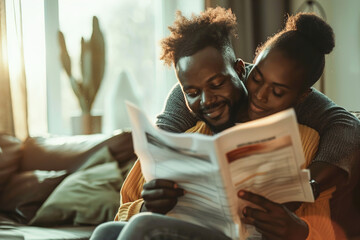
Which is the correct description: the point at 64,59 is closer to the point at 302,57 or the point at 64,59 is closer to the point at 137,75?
the point at 137,75

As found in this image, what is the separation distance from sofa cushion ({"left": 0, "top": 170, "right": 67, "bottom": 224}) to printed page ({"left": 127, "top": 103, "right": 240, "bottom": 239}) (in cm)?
136

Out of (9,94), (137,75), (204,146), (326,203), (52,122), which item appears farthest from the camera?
(137,75)

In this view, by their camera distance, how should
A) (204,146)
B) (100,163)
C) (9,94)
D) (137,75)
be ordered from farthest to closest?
(137,75) < (9,94) < (100,163) < (204,146)

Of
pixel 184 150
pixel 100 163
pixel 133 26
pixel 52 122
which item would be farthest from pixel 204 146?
pixel 133 26

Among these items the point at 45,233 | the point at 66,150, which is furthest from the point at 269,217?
the point at 66,150

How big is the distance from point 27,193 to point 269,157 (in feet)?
5.59

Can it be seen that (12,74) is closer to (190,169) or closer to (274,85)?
(274,85)

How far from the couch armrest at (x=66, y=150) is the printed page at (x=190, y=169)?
134 centimetres

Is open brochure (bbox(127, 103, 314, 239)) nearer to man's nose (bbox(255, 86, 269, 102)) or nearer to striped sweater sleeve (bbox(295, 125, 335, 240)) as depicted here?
striped sweater sleeve (bbox(295, 125, 335, 240))

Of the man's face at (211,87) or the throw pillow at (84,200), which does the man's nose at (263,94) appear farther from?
the throw pillow at (84,200)

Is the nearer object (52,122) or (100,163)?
(100,163)

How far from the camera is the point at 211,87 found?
3.97 feet

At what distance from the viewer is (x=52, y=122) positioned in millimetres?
3189

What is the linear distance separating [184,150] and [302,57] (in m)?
0.47
